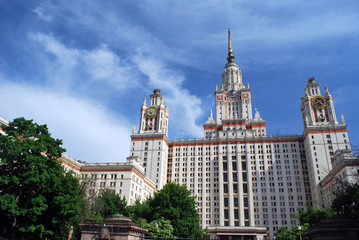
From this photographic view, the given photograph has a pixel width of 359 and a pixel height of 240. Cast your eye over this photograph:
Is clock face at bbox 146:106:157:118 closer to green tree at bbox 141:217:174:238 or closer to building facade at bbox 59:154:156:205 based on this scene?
building facade at bbox 59:154:156:205

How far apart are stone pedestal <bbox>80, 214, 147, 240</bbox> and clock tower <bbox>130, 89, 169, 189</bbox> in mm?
85661

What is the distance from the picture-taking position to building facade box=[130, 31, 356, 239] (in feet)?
349

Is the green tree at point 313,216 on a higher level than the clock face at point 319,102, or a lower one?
lower

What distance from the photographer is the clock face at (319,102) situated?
115137 millimetres

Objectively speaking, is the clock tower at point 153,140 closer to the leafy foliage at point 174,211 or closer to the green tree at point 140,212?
the green tree at point 140,212

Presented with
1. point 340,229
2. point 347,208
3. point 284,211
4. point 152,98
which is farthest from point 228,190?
point 340,229

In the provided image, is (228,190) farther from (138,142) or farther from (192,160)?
(138,142)

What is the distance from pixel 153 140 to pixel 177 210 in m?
62.9

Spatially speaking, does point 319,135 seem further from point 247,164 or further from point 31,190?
point 31,190

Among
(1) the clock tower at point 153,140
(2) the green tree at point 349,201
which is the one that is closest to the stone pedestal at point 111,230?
(2) the green tree at point 349,201

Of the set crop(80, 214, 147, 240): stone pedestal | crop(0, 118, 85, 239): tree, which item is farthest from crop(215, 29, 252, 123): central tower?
crop(80, 214, 147, 240): stone pedestal

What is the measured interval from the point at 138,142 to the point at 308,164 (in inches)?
2819

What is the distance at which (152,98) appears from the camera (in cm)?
13425

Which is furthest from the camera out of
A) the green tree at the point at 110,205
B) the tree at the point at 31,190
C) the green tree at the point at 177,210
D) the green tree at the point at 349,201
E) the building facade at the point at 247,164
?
the building facade at the point at 247,164
